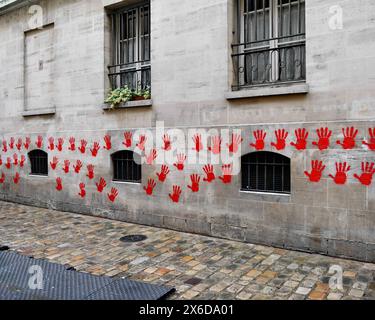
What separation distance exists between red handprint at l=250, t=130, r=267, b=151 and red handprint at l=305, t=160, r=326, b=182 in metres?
1.01

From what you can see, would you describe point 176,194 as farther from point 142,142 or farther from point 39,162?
point 39,162

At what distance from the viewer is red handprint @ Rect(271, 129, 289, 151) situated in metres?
6.59

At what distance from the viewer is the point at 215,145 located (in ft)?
24.3

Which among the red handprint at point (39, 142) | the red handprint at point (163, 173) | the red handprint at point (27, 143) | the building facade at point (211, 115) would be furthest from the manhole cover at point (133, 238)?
the red handprint at point (27, 143)

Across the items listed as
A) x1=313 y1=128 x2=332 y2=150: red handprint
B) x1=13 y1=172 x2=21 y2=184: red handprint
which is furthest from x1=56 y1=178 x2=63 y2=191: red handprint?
x1=313 y1=128 x2=332 y2=150: red handprint

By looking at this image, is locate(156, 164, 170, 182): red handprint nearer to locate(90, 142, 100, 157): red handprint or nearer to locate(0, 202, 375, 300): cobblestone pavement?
locate(0, 202, 375, 300): cobblestone pavement

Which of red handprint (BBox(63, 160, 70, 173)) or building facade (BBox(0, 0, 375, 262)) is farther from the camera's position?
red handprint (BBox(63, 160, 70, 173))

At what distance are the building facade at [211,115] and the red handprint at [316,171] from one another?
2 centimetres

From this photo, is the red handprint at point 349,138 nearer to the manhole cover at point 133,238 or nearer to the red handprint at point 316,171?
the red handprint at point 316,171

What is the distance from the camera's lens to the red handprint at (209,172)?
748cm

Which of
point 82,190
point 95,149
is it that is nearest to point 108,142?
point 95,149

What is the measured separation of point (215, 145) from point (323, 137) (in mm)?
2182

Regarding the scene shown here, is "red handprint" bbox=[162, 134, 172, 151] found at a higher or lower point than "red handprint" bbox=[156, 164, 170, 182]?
higher
